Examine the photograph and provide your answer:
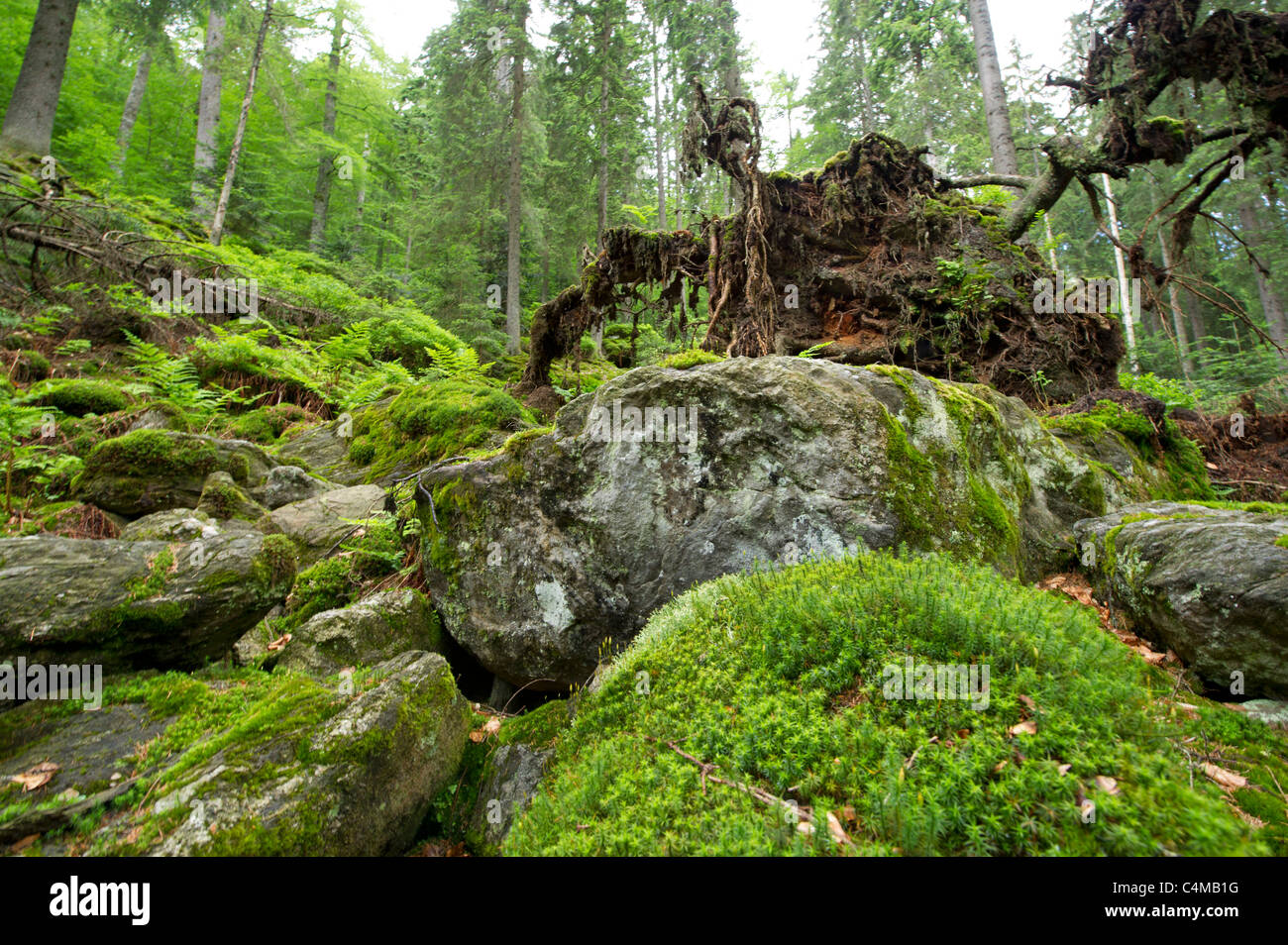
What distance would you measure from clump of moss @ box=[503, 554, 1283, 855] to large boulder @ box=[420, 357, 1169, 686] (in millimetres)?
969

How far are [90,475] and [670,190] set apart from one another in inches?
1163

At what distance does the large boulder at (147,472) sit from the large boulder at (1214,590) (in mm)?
Result: 9091

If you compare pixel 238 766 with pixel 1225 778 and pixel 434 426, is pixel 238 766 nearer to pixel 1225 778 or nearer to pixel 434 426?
pixel 1225 778

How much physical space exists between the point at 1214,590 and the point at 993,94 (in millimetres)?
14116

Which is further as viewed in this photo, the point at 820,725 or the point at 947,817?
the point at 820,725

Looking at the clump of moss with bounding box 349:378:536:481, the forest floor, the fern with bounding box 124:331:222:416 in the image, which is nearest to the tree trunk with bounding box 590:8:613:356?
the clump of moss with bounding box 349:378:536:481

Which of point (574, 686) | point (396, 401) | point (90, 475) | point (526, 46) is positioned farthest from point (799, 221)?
point (526, 46)

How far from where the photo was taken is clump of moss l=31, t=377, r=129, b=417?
763cm

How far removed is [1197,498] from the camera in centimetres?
661

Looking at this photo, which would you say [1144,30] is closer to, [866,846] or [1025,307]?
[1025,307]

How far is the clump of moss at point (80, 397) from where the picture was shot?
25.0 ft

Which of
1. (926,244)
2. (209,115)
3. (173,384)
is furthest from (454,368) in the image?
(209,115)

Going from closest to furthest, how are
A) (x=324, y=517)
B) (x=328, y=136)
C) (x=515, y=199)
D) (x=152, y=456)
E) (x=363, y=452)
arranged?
(x=152, y=456) < (x=324, y=517) < (x=363, y=452) < (x=515, y=199) < (x=328, y=136)

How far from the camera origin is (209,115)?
18.7 metres
